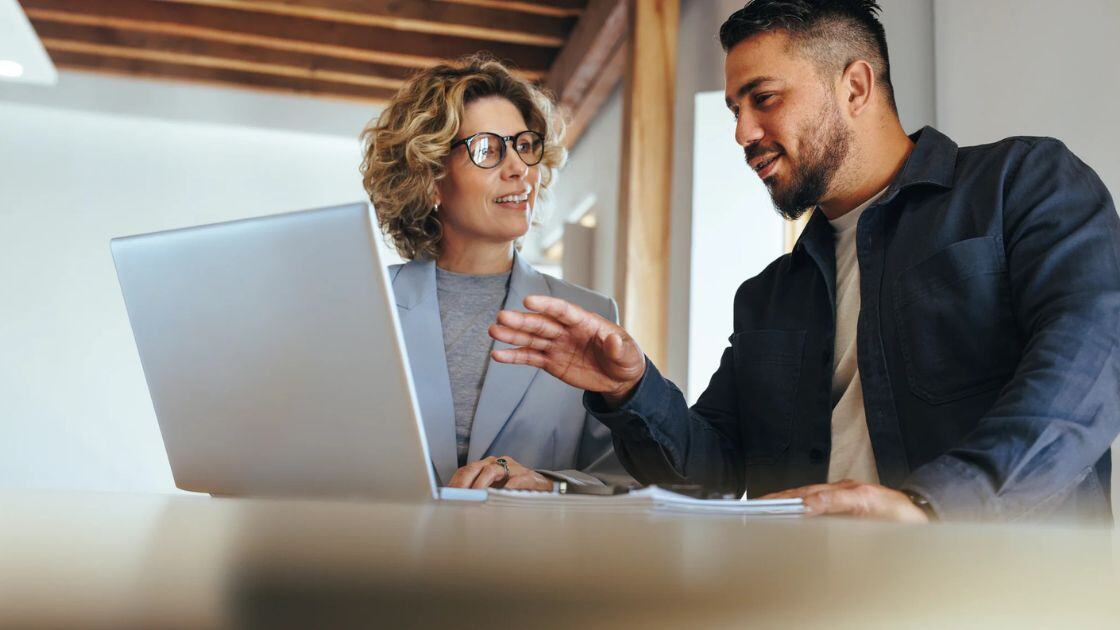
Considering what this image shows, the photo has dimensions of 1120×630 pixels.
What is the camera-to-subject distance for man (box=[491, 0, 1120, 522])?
1.07 m

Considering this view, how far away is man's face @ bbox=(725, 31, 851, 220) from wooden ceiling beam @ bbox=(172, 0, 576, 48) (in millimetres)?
3302

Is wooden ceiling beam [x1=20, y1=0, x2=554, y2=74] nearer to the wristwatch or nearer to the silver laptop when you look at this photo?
the silver laptop

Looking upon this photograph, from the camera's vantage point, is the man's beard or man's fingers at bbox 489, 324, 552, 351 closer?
man's fingers at bbox 489, 324, 552, 351

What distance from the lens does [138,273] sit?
3.59 ft

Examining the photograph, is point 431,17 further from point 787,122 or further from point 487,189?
point 787,122

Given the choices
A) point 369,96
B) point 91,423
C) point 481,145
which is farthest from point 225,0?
point 481,145

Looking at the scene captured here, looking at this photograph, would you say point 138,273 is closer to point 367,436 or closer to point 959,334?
point 367,436

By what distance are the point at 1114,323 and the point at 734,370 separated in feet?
2.45

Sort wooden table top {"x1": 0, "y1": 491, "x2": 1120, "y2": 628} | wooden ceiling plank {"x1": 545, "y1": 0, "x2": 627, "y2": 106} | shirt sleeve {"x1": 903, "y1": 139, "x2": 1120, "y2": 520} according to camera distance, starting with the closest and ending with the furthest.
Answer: wooden table top {"x1": 0, "y1": 491, "x2": 1120, "y2": 628}, shirt sleeve {"x1": 903, "y1": 139, "x2": 1120, "y2": 520}, wooden ceiling plank {"x1": 545, "y1": 0, "x2": 627, "y2": 106}

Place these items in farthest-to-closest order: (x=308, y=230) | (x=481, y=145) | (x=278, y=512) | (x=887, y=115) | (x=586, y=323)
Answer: (x=481, y=145) → (x=887, y=115) → (x=586, y=323) → (x=308, y=230) → (x=278, y=512)

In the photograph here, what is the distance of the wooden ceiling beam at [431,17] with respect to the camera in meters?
4.74

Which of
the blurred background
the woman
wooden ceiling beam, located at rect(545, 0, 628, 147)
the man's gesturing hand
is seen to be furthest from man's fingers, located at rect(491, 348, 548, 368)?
wooden ceiling beam, located at rect(545, 0, 628, 147)

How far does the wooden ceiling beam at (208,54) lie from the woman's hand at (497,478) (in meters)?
4.31

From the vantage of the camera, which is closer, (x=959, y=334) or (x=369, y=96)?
(x=959, y=334)
